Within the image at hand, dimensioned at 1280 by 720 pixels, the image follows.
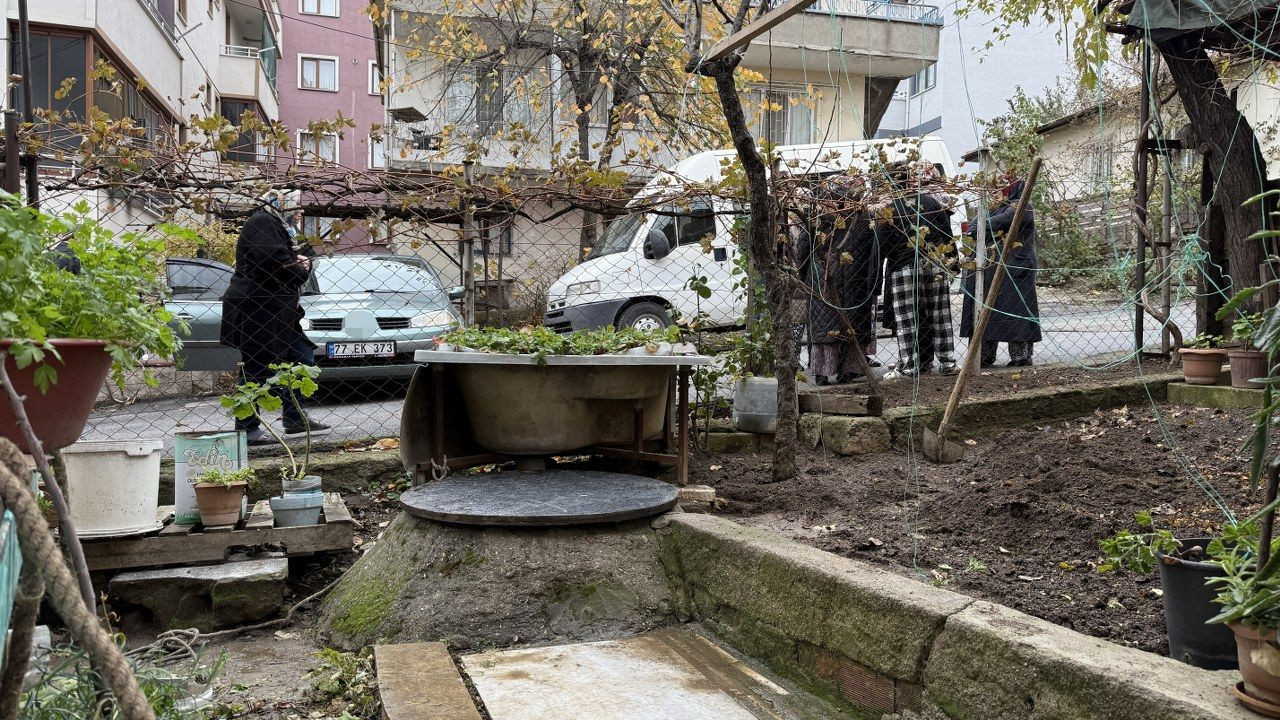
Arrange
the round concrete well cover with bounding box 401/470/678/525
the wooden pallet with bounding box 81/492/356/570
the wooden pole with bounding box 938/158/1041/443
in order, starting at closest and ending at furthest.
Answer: the round concrete well cover with bounding box 401/470/678/525 < the wooden pallet with bounding box 81/492/356/570 < the wooden pole with bounding box 938/158/1041/443

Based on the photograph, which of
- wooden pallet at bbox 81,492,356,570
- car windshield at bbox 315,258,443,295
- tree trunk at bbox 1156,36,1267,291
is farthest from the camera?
car windshield at bbox 315,258,443,295

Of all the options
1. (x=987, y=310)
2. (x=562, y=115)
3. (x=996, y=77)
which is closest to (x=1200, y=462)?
(x=987, y=310)

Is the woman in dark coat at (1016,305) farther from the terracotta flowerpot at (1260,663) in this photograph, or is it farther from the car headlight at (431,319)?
the terracotta flowerpot at (1260,663)

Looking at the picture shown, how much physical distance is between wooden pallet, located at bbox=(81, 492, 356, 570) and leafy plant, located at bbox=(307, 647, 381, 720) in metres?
1.06

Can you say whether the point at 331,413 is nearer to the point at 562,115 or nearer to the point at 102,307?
the point at 102,307

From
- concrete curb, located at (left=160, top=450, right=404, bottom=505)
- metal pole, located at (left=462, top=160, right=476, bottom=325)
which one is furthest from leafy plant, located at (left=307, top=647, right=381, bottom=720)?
metal pole, located at (left=462, top=160, right=476, bottom=325)

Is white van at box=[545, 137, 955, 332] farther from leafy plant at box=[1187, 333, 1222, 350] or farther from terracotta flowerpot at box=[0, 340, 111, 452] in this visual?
terracotta flowerpot at box=[0, 340, 111, 452]

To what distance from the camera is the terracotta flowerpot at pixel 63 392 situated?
2289mm

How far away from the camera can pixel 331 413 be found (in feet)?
25.1

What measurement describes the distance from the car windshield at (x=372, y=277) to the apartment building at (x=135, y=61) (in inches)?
59.5

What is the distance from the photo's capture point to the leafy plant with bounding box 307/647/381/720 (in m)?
3.22

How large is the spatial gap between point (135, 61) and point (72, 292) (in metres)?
14.4

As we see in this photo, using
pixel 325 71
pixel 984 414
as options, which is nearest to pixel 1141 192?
pixel 984 414

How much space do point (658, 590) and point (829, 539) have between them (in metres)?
0.74
